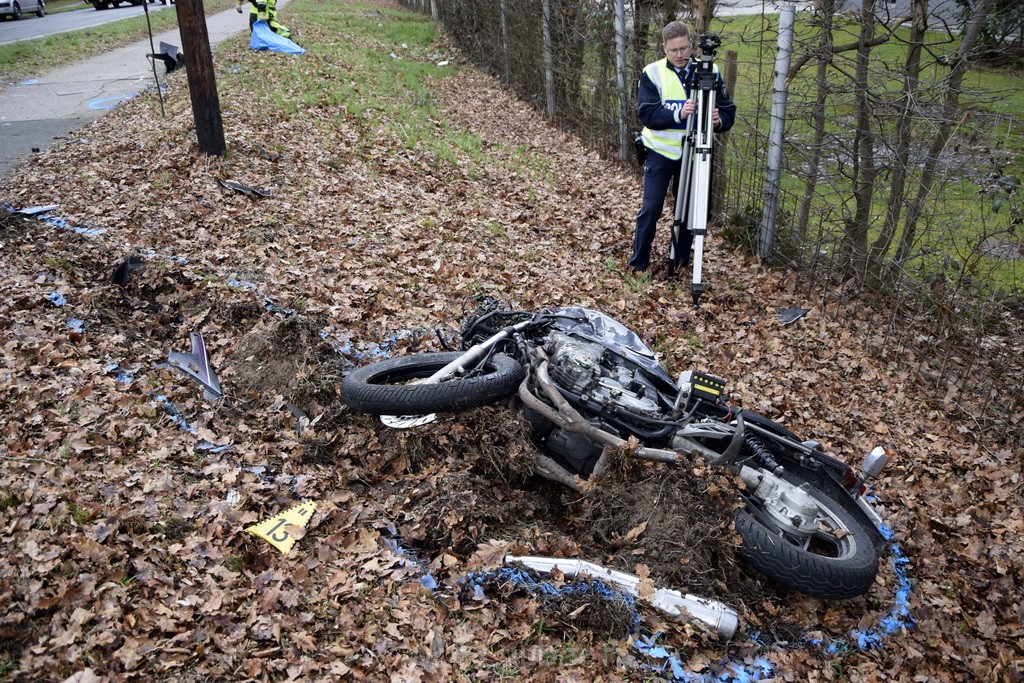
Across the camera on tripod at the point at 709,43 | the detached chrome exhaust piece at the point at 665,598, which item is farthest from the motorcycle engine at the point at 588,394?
the camera on tripod at the point at 709,43

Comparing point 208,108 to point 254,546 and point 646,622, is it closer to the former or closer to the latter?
point 254,546

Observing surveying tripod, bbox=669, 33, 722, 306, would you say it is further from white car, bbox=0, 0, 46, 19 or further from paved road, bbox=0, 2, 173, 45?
white car, bbox=0, 0, 46, 19

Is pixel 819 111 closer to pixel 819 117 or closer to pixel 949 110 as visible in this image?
pixel 819 117

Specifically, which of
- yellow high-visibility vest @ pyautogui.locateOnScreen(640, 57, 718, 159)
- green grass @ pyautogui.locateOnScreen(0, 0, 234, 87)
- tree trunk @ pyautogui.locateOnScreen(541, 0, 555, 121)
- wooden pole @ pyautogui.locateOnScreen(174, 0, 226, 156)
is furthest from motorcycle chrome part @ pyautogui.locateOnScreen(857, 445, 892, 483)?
green grass @ pyautogui.locateOnScreen(0, 0, 234, 87)

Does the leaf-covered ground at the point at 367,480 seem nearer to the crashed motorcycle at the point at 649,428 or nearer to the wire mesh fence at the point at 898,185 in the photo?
the crashed motorcycle at the point at 649,428

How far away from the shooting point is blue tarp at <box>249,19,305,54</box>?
16.2 meters

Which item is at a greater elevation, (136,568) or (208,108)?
(208,108)

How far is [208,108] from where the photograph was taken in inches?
348

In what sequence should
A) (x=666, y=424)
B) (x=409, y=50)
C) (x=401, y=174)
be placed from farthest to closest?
(x=409, y=50), (x=401, y=174), (x=666, y=424)

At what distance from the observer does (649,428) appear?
13.6 feet

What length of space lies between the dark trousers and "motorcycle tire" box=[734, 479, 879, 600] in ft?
13.3

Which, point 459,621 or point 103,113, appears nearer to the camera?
point 459,621

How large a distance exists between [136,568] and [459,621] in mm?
1541

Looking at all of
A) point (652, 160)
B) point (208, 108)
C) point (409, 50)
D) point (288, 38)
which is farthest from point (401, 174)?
point (409, 50)
